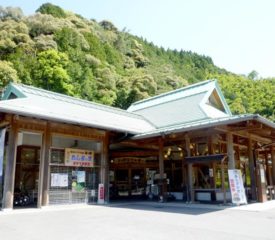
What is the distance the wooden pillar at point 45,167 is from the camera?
1039 centimetres

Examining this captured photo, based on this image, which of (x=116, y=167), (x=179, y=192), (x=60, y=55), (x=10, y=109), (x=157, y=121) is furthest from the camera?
(x=60, y=55)

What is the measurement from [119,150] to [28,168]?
4434 millimetres

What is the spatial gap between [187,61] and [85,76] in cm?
3601

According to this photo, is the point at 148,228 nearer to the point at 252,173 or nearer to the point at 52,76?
the point at 252,173

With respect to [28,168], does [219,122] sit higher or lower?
higher

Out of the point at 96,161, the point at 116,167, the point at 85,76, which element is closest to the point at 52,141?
the point at 96,161

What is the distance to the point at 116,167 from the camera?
15.0 meters

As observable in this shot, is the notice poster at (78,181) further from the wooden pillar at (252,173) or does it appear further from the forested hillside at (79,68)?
the forested hillside at (79,68)

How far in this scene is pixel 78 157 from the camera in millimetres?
11906

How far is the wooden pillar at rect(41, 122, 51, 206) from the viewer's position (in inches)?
409

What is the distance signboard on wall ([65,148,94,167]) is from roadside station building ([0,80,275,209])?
1.6 inches

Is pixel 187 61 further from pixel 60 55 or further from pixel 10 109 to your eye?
pixel 10 109

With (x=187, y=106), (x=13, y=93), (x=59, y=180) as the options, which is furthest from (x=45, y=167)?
(x=187, y=106)

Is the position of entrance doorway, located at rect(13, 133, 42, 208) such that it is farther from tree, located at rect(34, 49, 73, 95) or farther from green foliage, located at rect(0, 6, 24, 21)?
green foliage, located at rect(0, 6, 24, 21)
